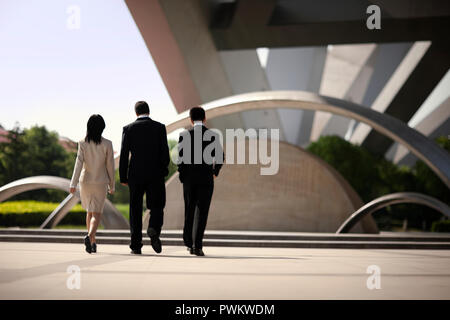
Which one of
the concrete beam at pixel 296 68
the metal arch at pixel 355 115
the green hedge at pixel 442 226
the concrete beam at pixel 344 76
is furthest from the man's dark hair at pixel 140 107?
the concrete beam at pixel 296 68

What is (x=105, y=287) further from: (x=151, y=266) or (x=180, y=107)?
(x=180, y=107)

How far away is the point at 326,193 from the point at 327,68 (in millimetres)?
35846

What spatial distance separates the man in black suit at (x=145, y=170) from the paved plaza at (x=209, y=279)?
526 millimetres

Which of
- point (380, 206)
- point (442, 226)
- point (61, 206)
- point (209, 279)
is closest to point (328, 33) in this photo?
point (380, 206)

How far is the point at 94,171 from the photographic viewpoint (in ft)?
23.1

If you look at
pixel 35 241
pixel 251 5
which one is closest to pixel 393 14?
pixel 251 5

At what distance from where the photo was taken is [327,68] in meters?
49.7

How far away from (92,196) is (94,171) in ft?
1.03

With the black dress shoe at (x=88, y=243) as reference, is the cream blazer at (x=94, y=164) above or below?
above

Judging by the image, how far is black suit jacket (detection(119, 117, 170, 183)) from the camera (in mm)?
6676

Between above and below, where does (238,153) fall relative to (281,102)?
below

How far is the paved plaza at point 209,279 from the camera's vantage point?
11.9ft

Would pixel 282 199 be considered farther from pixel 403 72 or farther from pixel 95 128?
pixel 403 72

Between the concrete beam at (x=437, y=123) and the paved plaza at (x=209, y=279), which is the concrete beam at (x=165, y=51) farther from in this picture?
the concrete beam at (x=437, y=123)
